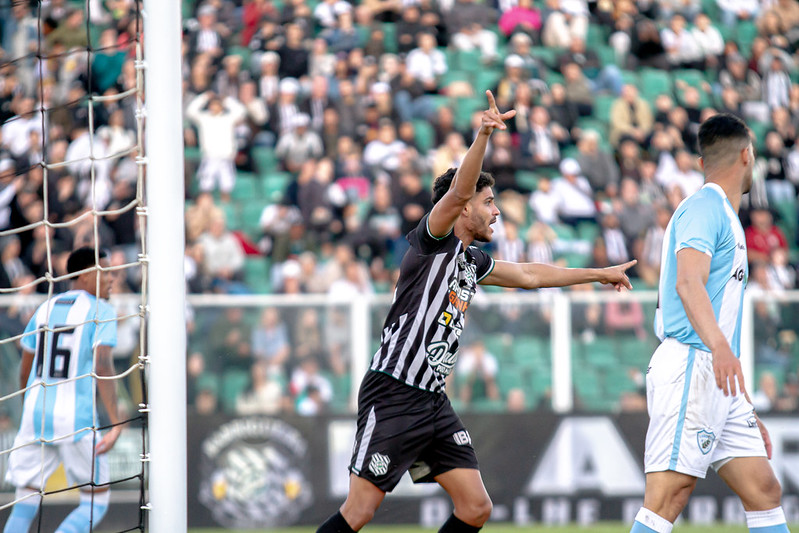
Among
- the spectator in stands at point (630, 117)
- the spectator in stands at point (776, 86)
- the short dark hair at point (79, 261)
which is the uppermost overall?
the spectator in stands at point (776, 86)

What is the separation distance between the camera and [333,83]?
1370cm

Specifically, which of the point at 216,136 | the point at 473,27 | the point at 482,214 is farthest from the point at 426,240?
the point at 473,27

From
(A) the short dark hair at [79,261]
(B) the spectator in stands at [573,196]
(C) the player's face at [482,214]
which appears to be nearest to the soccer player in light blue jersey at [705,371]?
(C) the player's face at [482,214]

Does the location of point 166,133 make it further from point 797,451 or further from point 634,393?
point 797,451

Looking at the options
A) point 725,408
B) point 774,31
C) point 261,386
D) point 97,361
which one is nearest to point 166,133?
point 97,361

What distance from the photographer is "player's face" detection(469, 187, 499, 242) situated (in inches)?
209

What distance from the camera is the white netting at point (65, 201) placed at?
8711 mm

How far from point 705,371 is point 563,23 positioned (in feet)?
35.7

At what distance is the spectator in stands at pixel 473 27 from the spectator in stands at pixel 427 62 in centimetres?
41

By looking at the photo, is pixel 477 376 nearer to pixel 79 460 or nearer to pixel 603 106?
pixel 79 460

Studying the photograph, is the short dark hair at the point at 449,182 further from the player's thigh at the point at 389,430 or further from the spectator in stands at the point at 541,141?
the spectator in stands at the point at 541,141

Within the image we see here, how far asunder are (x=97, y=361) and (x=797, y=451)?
6.12 metres

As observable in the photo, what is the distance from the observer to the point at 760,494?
460 centimetres

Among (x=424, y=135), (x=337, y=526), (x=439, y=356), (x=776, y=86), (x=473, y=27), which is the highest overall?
(x=473, y=27)
